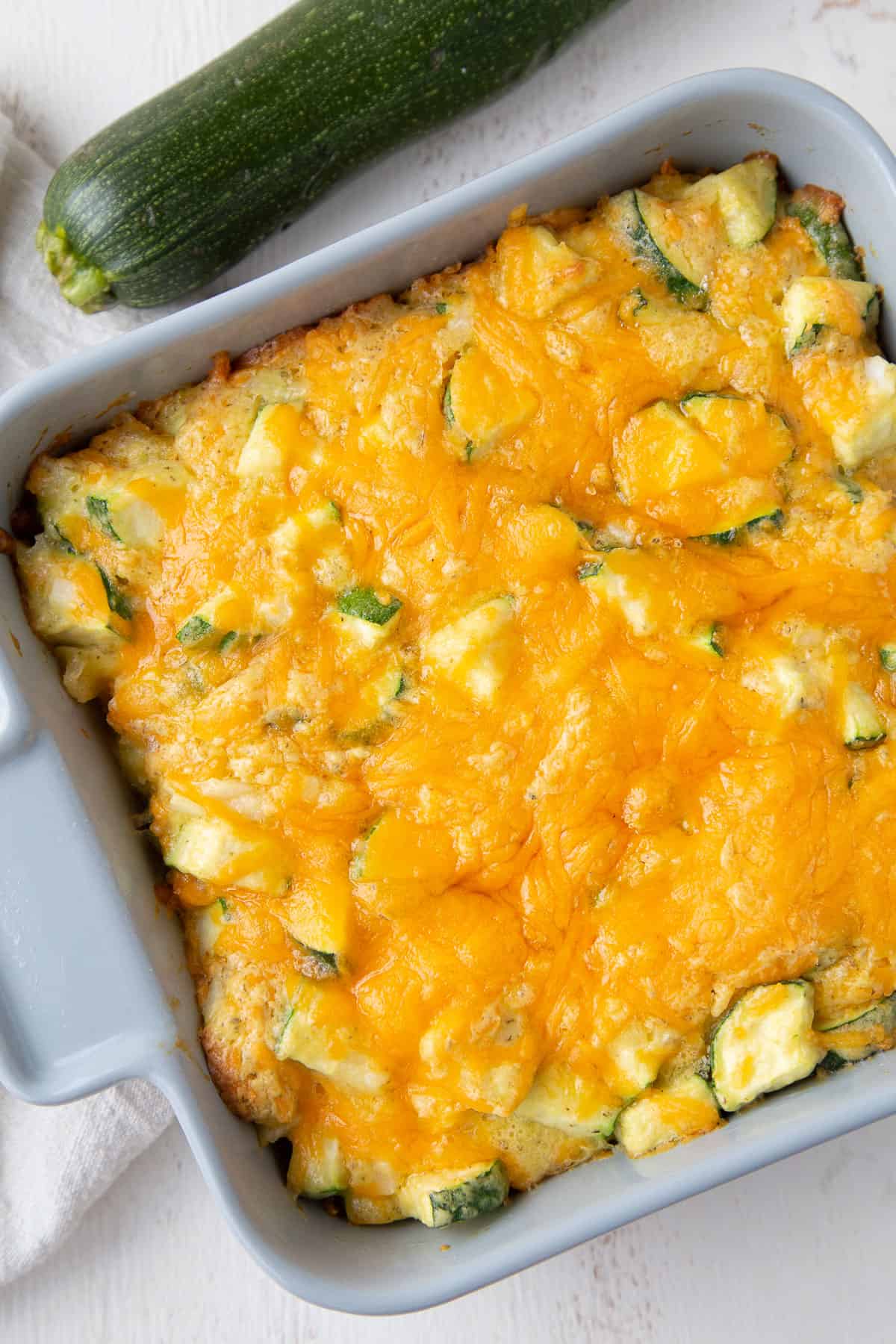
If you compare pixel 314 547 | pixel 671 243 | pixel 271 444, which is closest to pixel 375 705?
pixel 314 547

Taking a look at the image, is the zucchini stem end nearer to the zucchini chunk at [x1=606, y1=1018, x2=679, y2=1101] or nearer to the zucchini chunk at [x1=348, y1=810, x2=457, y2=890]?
the zucchini chunk at [x1=348, y1=810, x2=457, y2=890]

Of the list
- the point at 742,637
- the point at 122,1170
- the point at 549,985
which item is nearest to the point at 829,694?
the point at 742,637

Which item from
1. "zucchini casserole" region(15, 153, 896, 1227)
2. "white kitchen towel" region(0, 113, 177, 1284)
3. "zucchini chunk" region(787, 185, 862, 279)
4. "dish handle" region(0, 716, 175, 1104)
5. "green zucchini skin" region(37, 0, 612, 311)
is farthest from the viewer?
"white kitchen towel" region(0, 113, 177, 1284)

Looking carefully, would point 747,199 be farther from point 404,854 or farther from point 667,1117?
point 667,1117

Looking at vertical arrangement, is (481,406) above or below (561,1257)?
above

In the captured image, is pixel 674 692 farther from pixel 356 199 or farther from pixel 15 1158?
pixel 15 1158

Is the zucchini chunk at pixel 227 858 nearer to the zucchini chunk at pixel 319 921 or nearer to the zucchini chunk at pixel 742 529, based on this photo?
the zucchini chunk at pixel 319 921

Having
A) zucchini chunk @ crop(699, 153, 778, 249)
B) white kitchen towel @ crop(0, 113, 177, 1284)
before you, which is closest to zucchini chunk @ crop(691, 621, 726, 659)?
zucchini chunk @ crop(699, 153, 778, 249)
